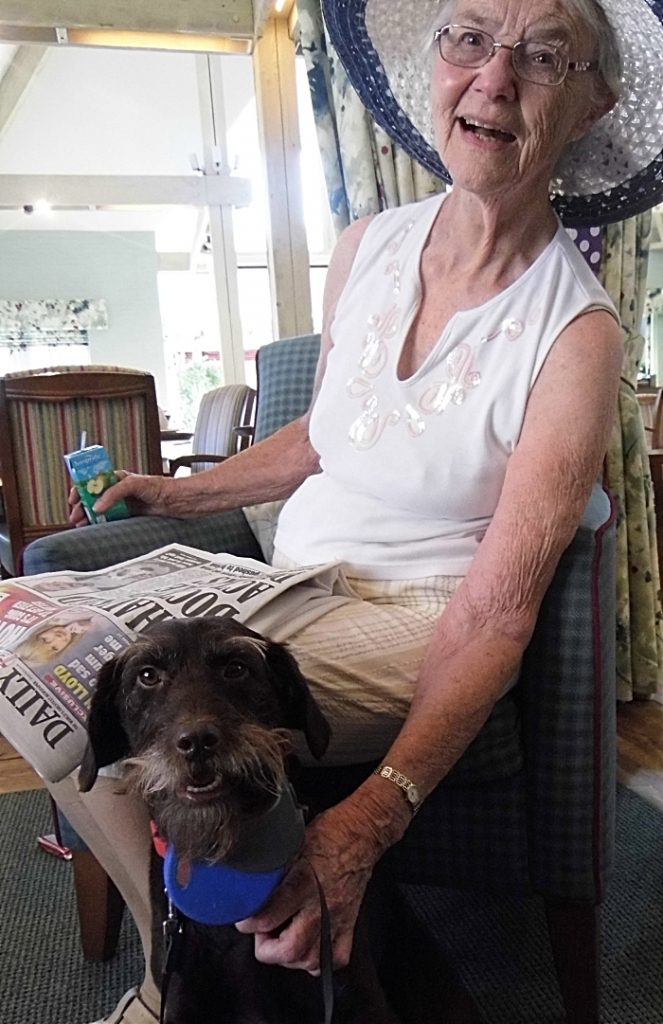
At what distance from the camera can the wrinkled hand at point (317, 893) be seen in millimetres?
677

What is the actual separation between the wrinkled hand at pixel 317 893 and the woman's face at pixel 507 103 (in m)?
0.81

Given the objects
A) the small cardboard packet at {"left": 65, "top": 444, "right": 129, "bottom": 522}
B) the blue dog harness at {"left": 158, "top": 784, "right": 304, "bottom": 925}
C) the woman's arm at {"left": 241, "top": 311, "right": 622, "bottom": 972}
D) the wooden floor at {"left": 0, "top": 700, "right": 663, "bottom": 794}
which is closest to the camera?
the blue dog harness at {"left": 158, "top": 784, "right": 304, "bottom": 925}

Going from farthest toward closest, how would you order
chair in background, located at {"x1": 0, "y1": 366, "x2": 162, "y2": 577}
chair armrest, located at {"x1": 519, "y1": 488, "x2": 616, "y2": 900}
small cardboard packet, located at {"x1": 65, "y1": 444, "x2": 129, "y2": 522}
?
chair in background, located at {"x1": 0, "y1": 366, "x2": 162, "y2": 577}, small cardboard packet, located at {"x1": 65, "y1": 444, "x2": 129, "y2": 522}, chair armrest, located at {"x1": 519, "y1": 488, "x2": 616, "y2": 900}

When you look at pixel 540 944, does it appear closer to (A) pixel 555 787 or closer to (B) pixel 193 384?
(A) pixel 555 787

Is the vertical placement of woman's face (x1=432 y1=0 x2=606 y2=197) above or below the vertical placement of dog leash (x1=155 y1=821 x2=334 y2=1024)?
above

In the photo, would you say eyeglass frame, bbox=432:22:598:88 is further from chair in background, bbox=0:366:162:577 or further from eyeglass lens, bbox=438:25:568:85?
chair in background, bbox=0:366:162:577

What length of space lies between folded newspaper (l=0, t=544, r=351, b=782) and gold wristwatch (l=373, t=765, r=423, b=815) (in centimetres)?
19

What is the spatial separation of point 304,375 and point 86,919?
3.58ft

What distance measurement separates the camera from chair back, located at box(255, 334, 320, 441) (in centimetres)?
173

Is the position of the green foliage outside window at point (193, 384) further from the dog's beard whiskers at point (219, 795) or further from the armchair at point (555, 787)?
the dog's beard whiskers at point (219, 795)

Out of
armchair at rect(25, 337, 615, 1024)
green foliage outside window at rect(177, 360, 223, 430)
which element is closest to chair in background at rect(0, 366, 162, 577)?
armchair at rect(25, 337, 615, 1024)

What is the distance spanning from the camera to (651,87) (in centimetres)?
113

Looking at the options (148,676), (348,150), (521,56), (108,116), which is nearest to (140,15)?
(348,150)

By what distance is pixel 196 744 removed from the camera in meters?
0.67
